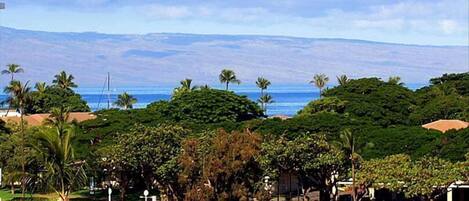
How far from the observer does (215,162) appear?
123 feet

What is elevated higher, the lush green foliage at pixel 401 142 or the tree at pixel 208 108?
the tree at pixel 208 108

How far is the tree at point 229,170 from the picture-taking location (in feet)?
122

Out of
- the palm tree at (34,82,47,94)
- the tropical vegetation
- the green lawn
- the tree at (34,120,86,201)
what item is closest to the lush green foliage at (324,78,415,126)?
the tropical vegetation

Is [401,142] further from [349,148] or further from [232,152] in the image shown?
[232,152]

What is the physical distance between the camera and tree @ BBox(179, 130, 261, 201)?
122 feet

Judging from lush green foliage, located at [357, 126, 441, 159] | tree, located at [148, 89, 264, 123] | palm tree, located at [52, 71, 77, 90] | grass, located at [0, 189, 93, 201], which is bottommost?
grass, located at [0, 189, 93, 201]

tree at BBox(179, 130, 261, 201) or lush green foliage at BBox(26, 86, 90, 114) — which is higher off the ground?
lush green foliage at BBox(26, 86, 90, 114)

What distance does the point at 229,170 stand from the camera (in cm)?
3722

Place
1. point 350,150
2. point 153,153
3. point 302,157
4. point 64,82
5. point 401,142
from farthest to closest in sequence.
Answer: point 64,82
point 401,142
point 350,150
point 153,153
point 302,157

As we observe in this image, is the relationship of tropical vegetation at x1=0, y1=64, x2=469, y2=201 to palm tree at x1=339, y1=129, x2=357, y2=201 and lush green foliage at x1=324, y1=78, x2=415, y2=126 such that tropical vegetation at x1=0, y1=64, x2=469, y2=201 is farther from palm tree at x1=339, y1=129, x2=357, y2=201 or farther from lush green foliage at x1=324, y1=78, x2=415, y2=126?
lush green foliage at x1=324, y1=78, x2=415, y2=126

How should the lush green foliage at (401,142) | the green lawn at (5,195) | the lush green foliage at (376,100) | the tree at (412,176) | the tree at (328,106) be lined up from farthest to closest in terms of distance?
the tree at (328,106) → the lush green foliage at (376,100) → the lush green foliage at (401,142) → the green lawn at (5,195) → the tree at (412,176)

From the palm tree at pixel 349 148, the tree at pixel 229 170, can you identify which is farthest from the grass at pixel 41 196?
the tree at pixel 229 170

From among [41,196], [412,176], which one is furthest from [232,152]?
[41,196]

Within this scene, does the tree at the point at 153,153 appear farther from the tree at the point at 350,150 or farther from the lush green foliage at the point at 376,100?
the lush green foliage at the point at 376,100
